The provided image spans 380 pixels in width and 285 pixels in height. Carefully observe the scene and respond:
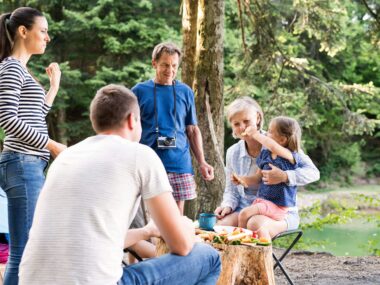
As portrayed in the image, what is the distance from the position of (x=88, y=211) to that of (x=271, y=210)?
149 cm

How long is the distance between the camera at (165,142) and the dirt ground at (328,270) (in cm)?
125

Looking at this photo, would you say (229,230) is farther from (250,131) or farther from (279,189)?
(250,131)

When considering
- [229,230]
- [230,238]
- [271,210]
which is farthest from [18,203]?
[271,210]

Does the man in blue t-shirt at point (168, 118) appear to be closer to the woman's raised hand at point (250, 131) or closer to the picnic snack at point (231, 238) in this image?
the woman's raised hand at point (250, 131)

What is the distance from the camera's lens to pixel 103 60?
13727 mm

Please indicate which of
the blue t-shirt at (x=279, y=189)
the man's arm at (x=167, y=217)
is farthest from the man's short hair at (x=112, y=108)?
the blue t-shirt at (x=279, y=189)

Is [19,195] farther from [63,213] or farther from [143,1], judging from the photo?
[143,1]

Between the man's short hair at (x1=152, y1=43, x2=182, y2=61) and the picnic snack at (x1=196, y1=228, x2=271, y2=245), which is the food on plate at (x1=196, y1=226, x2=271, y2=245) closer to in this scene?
the picnic snack at (x1=196, y1=228, x2=271, y2=245)

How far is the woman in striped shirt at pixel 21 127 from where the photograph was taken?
90.8 inches

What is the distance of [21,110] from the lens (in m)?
2.44

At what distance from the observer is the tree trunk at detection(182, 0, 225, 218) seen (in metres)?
5.25

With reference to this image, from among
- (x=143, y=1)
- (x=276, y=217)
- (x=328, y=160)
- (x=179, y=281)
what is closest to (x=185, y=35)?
(x=276, y=217)

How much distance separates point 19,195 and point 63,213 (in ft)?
2.10

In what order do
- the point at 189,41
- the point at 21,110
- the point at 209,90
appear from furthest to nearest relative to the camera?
the point at 189,41 → the point at 209,90 → the point at 21,110
